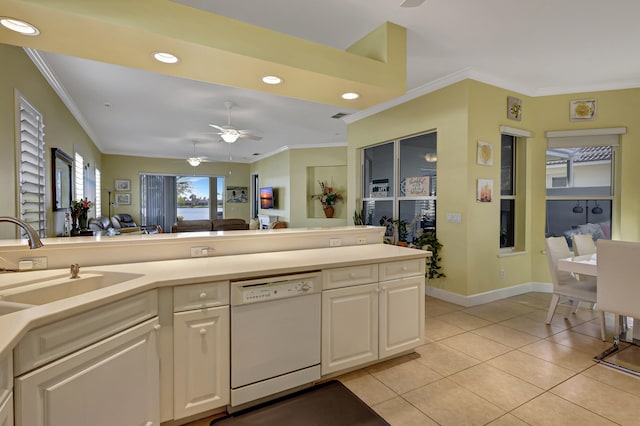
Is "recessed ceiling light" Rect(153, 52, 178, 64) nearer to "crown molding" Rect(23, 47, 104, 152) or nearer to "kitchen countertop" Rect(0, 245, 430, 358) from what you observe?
"kitchen countertop" Rect(0, 245, 430, 358)

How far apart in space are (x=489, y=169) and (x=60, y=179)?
561 centimetres

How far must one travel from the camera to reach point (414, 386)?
221 cm

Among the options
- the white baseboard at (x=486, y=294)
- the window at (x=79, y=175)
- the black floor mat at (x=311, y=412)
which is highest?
the window at (x=79, y=175)

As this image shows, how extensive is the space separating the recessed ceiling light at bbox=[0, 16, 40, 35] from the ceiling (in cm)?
35

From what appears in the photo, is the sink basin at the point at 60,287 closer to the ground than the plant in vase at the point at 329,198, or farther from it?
closer to the ground

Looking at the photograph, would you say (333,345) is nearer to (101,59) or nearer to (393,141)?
(101,59)

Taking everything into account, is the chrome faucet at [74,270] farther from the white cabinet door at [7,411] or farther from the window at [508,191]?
the window at [508,191]

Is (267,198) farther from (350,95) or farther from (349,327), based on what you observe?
(349,327)

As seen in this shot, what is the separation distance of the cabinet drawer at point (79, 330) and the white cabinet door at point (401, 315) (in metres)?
1.59

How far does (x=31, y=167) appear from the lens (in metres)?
3.13

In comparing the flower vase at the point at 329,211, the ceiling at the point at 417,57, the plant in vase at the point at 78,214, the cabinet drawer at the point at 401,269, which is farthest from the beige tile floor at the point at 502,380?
the flower vase at the point at 329,211

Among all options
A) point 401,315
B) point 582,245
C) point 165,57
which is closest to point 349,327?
point 401,315

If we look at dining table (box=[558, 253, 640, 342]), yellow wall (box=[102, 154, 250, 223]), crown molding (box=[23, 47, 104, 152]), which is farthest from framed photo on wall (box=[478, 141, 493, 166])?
yellow wall (box=[102, 154, 250, 223])

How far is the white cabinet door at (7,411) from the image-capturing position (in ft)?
3.08
